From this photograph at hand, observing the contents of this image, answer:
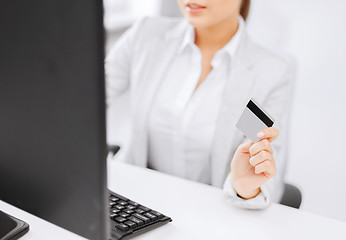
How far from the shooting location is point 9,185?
0.59 meters

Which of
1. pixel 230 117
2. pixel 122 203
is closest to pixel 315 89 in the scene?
pixel 230 117

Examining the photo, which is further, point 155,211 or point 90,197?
point 155,211

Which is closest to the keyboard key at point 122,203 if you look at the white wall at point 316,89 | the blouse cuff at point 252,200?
the blouse cuff at point 252,200

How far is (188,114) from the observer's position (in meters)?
1.28

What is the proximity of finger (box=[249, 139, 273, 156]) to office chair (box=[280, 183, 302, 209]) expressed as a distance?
281 mm

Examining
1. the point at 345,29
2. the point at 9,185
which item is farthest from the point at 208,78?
the point at 345,29

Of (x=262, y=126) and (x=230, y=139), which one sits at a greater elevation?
(x=262, y=126)

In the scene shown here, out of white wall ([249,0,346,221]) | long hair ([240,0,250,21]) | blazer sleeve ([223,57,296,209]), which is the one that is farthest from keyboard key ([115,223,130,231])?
white wall ([249,0,346,221])

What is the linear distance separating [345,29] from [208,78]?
1.01 m

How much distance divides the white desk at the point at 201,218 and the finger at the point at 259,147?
13 cm

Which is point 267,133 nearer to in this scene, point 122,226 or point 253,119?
point 253,119

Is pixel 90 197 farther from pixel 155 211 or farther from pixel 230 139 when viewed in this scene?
pixel 230 139

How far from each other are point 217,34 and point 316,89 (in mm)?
985

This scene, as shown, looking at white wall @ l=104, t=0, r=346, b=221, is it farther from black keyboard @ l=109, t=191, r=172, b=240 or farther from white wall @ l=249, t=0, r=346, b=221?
black keyboard @ l=109, t=191, r=172, b=240
